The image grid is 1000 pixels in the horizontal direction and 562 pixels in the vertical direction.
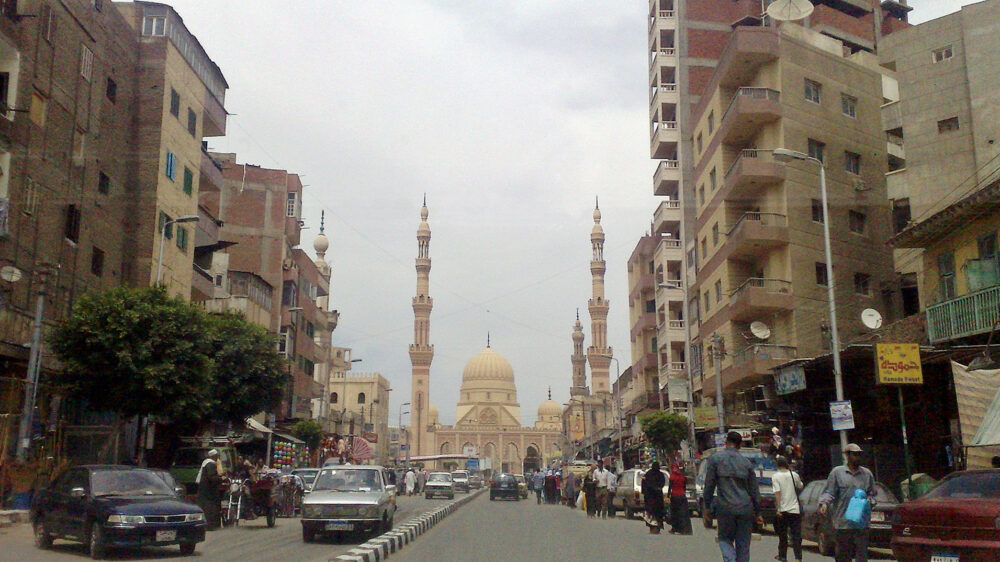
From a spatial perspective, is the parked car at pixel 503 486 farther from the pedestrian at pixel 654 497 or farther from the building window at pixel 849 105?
the pedestrian at pixel 654 497

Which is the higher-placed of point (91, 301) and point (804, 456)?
point (91, 301)

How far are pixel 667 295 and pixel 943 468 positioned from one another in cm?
2533

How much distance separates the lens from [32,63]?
23.2 m

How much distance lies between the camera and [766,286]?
1342 inches

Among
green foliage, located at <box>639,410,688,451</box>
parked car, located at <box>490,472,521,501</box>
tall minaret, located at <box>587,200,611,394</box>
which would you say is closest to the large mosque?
→ tall minaret, located at <box>587,200,611,394</box>

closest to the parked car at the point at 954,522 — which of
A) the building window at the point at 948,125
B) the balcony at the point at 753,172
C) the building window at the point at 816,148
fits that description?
the building window at the point at 948,125

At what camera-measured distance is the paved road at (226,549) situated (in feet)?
44.3

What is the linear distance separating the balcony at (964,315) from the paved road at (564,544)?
6008mm

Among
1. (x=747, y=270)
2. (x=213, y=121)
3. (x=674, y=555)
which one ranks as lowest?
(x=674, y=555)

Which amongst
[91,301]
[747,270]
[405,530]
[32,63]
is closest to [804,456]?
[747,270]

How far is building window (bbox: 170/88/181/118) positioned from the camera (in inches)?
1286

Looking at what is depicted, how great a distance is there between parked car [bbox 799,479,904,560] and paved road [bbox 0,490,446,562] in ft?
24.3

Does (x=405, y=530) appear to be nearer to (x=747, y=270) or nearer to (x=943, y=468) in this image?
(x=943, y=468)

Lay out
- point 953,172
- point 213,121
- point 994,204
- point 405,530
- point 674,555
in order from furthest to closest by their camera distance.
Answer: point 213,121
point 953,172
point 994,204
point 405,530
point 674,555
